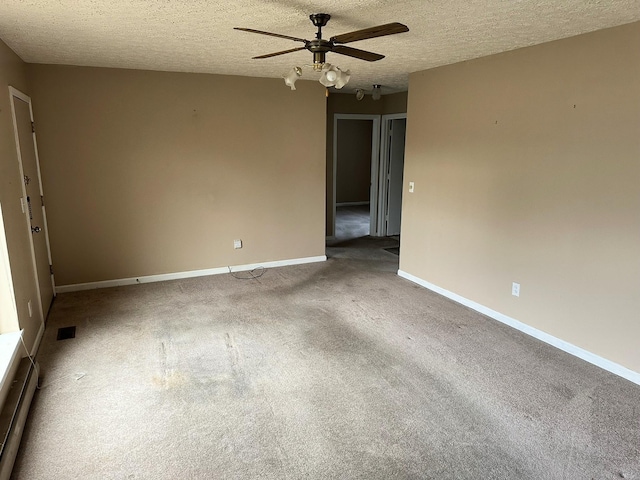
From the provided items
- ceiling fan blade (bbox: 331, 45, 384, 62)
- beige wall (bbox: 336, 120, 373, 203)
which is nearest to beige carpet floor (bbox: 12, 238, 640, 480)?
ceiling fan blade (bbox: 331, 45, 384, 62)

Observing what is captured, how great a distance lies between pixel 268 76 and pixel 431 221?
261 centimetres

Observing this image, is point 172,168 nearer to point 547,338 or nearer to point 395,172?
point 395,172

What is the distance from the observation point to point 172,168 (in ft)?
15.8

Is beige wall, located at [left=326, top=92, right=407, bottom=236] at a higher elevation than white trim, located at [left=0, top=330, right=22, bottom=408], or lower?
higher

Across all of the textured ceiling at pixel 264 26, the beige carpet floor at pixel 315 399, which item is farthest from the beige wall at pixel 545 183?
the beige carpet floor at pixel 315 399

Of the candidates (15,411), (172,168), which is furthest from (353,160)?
(15,411)

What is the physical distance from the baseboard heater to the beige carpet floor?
0.07 meters

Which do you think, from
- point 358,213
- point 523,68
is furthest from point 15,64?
point 358,213

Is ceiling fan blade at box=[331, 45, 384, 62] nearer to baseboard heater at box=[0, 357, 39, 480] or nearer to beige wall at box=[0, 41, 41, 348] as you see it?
beige wall at box=[0, 41, 41, 348]

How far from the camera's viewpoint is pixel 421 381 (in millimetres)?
2854

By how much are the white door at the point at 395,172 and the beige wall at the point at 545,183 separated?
2.23 meters

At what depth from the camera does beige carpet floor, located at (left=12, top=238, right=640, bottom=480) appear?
2.12 metres

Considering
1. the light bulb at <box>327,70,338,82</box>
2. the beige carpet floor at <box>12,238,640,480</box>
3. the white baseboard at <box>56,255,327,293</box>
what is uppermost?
the light bulb at <box>327,70,338,82</box>

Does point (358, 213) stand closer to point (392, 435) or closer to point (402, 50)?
point (402, 50)
